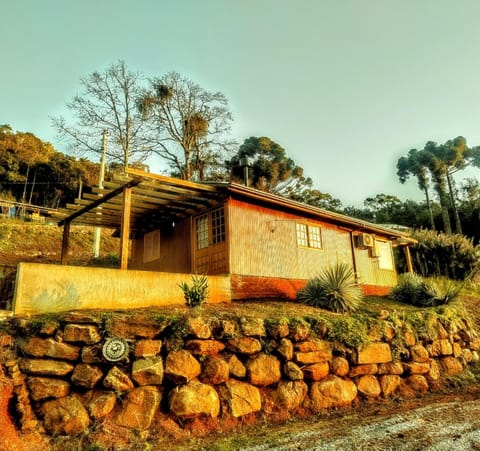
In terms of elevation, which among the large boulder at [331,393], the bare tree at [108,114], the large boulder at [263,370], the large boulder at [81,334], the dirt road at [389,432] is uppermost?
the bare tree at [108,114]

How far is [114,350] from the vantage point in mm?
6188

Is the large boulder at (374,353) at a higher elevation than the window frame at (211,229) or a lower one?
lower

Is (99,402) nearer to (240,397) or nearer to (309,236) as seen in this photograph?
(240,397)

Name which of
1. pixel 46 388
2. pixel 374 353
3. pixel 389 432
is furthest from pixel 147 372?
pixel 374 353

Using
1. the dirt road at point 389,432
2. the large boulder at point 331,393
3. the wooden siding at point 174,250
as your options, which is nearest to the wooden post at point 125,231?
the wooden siding at point 174,250

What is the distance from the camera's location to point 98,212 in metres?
12.2

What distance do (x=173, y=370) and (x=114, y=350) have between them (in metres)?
0.97

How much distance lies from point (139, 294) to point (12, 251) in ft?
53.6

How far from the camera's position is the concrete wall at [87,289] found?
709 cm

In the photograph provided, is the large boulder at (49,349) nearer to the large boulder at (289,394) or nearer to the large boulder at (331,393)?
the large boulder at (289,394)

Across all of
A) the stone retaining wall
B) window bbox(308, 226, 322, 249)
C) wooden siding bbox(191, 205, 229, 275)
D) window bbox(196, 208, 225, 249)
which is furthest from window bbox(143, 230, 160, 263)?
the stone retaining wall

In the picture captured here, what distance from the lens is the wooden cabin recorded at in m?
10.8

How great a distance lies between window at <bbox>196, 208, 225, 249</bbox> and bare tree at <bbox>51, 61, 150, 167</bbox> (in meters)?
12.7

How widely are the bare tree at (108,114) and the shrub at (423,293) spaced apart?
16717 mm
